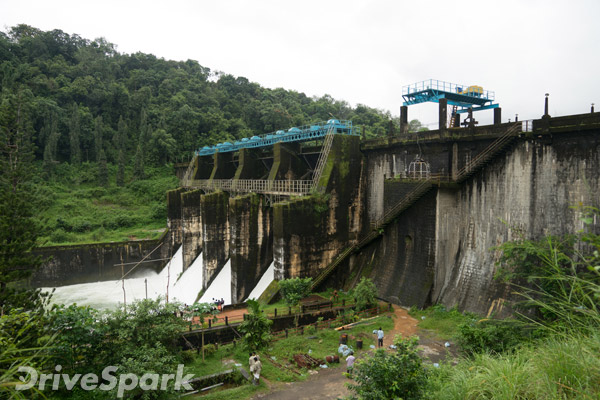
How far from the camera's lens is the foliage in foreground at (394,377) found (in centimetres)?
598

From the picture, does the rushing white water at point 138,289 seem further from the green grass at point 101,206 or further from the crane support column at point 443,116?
the crane support column at point 443,116

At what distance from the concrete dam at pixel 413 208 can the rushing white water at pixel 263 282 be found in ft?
1.03

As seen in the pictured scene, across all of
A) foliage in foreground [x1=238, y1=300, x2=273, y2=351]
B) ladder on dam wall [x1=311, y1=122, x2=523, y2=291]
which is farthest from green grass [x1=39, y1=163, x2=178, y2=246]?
foliage in foreground [x1=238, y1=300, x2=273, y2=351]

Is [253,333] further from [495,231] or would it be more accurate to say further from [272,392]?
[495,231]

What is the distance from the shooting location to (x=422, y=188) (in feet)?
54.6

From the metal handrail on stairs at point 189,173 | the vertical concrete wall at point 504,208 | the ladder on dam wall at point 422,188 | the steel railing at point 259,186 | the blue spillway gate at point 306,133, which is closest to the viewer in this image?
the vertical concrete wall at point 504,208

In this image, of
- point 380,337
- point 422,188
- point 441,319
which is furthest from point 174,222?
point 441,319

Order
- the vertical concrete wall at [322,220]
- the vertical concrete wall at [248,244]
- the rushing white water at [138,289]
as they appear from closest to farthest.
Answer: the vertical concrete wall at [322,220] → the vertical concrete wall at [248,244] → the rushing white water at [138,289]

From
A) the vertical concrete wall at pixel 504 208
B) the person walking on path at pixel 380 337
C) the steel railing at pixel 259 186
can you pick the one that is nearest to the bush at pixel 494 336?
the person walking on path at pixel 380 337

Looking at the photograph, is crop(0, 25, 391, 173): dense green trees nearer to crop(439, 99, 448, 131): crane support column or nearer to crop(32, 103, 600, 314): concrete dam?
crop(32, 103, 600, 314): concrete dam

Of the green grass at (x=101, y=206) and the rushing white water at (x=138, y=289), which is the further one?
the green grass at (x=101, y=206)

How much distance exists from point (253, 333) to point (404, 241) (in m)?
8.95

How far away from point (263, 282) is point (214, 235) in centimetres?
591

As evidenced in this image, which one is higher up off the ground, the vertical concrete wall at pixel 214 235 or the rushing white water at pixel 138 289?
the vertical concrete wall at pixel 214 235
